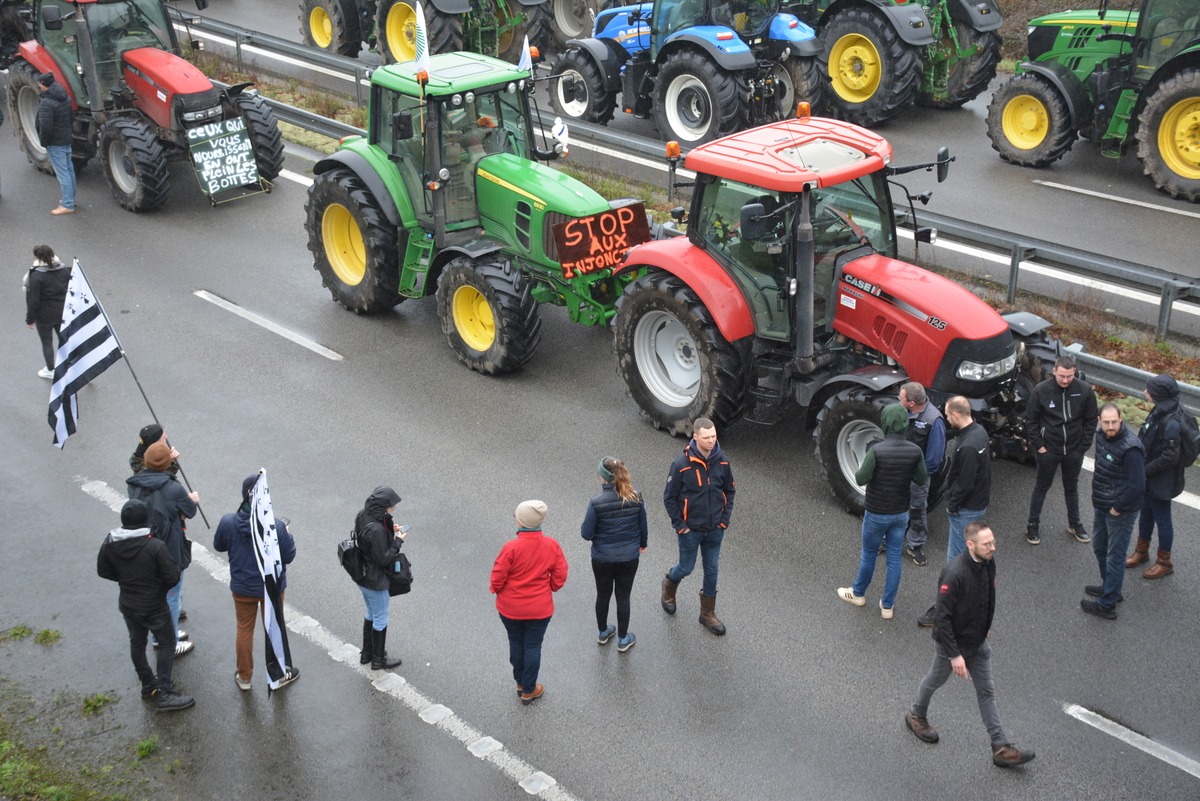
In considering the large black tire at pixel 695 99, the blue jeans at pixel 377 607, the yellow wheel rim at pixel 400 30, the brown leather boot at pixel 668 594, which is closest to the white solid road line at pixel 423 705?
the blue jeans at pixel 377 607

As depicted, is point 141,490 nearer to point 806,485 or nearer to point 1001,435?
point 806,485

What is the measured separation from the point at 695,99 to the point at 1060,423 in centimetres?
984

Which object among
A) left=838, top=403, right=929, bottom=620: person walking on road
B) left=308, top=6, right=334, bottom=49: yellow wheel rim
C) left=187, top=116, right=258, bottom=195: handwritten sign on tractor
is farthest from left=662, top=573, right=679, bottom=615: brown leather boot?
left=308, top=6, right=334, bottom=49: yellow wheel rim

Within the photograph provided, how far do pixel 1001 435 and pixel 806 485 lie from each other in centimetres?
158

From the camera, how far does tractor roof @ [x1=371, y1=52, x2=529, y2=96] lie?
37.3ft

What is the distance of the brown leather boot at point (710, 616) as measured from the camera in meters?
8.12

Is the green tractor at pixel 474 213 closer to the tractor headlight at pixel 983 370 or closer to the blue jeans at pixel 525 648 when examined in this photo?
the tractor headlight at pixel 983 370

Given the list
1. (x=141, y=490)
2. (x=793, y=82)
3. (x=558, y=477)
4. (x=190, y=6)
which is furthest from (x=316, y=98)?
(x=141, y=490)

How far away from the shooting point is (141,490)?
7559 mm

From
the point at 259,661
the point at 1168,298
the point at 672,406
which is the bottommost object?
the point at 259,661

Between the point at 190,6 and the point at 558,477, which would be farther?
the point at 190,6

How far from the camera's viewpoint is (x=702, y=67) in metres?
16.7

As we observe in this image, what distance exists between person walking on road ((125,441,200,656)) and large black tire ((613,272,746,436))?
4075mm

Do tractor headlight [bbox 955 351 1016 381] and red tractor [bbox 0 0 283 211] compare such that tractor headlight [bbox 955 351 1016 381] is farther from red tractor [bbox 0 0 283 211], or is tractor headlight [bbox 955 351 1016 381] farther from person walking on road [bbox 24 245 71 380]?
red tractor [bbox 0 0 283 211]
